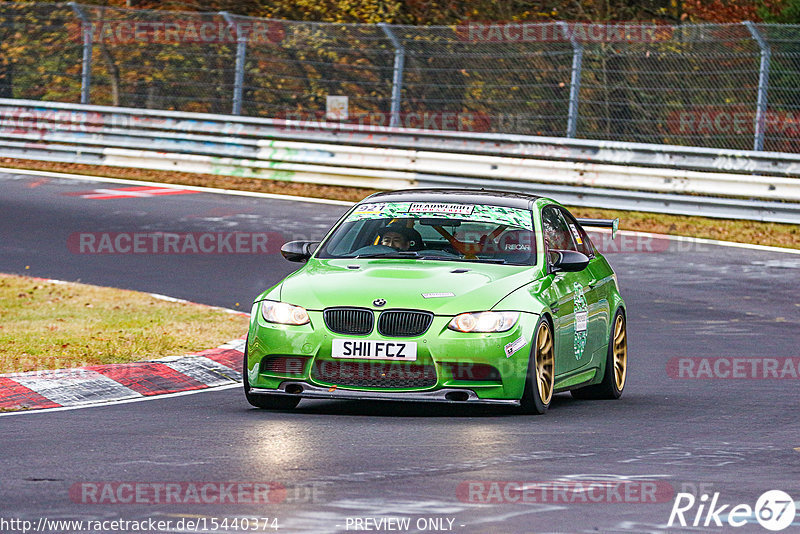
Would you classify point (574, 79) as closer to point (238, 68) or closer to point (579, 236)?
point (238, 68)

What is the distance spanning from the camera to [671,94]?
887 inches

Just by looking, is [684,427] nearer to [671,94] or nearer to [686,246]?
[686,246]

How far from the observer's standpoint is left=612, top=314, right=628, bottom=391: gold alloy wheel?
10883 millimetres

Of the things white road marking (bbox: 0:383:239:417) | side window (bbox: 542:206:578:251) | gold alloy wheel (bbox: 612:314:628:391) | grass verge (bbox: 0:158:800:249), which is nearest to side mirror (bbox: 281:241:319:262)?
white road marking (bbox: 0:383:239:417)

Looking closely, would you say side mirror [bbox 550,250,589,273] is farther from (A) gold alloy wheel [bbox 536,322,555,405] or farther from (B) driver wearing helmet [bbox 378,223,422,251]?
(B) driver wearing helmet [bbox 378,223,422,251]

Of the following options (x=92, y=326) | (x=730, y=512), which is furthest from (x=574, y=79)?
(x=730, y=512)

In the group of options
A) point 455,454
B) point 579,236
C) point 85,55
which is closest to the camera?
point 455,454

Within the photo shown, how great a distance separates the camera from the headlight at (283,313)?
9133 millimetres

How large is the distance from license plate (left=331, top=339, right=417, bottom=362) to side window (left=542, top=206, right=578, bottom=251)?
1.77 metres

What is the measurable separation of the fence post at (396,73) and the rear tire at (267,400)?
50.3 feet

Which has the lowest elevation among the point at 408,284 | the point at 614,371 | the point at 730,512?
the point at 614,371

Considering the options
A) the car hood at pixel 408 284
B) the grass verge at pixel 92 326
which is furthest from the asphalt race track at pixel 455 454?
the grass verge at pixel 92 326

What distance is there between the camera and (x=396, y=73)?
24484 millimetres

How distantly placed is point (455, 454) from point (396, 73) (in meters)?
17.3
